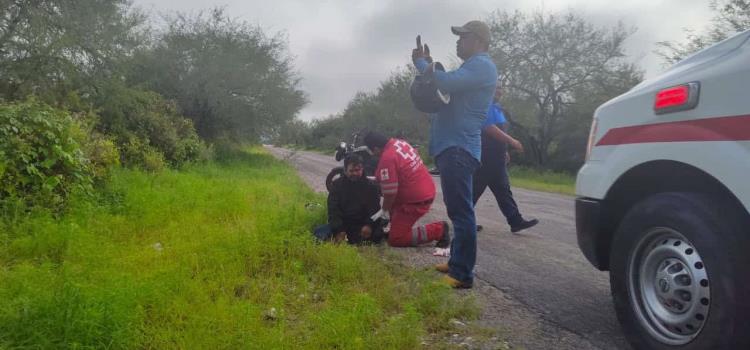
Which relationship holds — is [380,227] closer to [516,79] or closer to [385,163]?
[385,163]

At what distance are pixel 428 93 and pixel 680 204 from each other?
5.59ft

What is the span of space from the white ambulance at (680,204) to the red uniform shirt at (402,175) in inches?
83.9

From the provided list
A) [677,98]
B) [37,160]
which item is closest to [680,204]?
[677,98]

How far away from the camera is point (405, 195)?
187 inches

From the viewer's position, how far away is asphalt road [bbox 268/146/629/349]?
9.02 feet

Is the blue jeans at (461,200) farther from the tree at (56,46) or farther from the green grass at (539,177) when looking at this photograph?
the green grass at (539,177)

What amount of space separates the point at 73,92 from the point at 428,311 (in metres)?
9.46

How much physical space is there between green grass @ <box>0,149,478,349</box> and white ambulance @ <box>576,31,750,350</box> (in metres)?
0.95

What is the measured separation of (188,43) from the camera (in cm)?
1744

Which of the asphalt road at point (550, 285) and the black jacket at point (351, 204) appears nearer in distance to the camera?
the asphalt road at point (550, 285)

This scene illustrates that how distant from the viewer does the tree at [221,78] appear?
55.3 feet

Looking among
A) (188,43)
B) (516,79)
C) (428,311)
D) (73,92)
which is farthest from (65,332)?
(516,79)

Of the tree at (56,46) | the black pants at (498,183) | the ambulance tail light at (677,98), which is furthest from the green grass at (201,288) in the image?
the tree at (56,46)

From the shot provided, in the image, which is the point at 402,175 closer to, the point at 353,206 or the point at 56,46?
the point at 353,206
